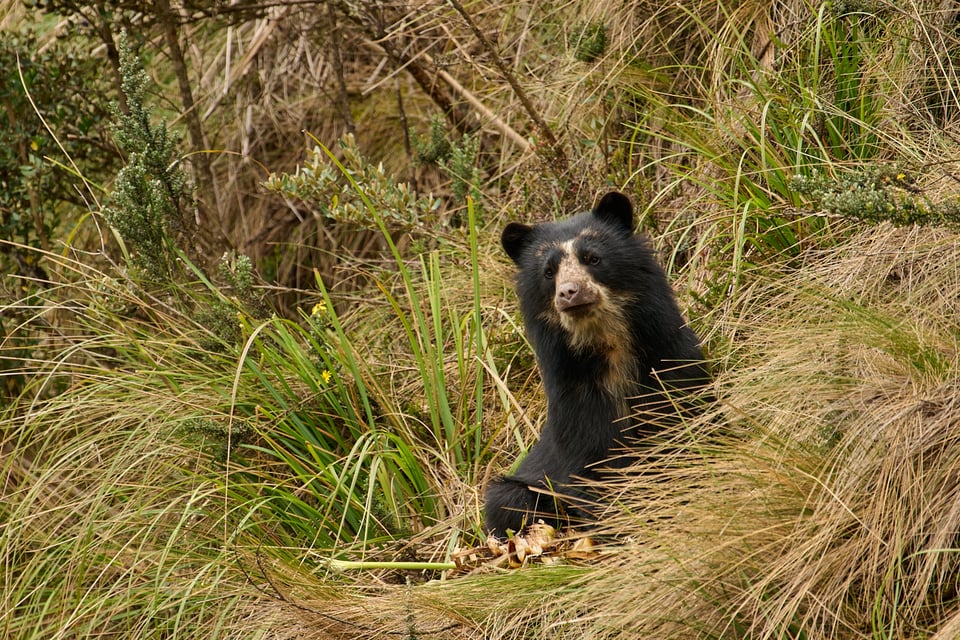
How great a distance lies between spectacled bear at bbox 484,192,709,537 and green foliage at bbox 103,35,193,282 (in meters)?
1.84

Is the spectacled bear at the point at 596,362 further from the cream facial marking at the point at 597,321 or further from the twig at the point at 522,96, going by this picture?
the twig at the point at 522,96

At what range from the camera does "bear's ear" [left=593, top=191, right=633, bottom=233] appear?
4.45 m

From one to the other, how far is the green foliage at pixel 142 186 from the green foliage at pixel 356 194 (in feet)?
1.66

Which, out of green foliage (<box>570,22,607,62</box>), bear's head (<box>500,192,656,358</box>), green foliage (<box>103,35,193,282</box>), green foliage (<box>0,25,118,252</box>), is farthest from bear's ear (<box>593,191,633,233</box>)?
green foliage (<box>0,25,118,252</box>)

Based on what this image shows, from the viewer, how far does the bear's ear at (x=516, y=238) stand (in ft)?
15.2

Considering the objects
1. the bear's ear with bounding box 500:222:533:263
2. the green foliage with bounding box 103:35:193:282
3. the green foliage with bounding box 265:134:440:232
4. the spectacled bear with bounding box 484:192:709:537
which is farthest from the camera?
the green foliage with bounding box 265:134:440:232

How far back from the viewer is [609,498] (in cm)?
388

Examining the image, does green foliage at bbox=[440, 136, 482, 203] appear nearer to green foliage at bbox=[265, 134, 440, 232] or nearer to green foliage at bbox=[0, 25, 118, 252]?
green foliage at bbox=[265, 134, 440, 232]

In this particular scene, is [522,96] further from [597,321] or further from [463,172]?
[597,321]

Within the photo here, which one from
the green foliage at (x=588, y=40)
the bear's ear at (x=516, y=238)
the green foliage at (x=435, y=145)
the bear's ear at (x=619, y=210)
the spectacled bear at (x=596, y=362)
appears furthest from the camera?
the green foliage at (x=435, y=145)

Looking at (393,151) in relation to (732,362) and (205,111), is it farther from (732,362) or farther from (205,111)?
(732,362)

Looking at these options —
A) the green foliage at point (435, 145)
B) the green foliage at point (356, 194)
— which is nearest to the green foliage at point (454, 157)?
the green foliage at point (435, 145)

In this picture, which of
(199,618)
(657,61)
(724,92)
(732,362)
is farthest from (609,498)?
(657,61)

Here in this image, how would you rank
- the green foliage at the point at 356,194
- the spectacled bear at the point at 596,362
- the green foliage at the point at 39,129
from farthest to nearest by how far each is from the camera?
the green foliage at the point at 39,129, the green foliage at the point at 356,194, the spectacled bear at the point at 596,362
